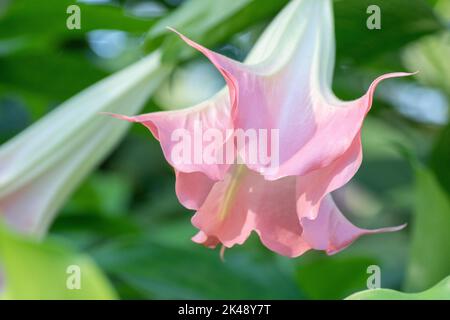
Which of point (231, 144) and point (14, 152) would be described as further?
point (14, 152)

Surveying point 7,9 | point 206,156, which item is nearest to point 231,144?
point 206,156

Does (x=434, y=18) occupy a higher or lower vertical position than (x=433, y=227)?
higher

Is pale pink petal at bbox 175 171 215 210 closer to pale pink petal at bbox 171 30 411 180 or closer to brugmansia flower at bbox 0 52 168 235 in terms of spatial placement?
pale pink petal at bbox 171 30 411 180

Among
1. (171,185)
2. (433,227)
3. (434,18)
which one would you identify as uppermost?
(434,18)

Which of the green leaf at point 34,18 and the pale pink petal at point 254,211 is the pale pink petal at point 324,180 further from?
the green leaf at point 34,18

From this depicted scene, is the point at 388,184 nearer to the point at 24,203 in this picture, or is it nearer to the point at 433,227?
the point at 433,227

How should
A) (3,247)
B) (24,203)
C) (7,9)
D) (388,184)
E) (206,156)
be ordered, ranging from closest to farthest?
(3,247) < (206,156) < (24,203) < (7,9) < (388,184)

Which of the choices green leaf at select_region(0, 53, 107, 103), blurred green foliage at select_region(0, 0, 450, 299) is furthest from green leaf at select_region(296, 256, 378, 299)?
green leaf at select_region(0, 53, 107, 103)

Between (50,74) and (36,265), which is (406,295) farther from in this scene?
(50,74)

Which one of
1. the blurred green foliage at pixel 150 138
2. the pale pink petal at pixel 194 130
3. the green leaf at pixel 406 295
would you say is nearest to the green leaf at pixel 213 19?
the blurred green foliage at pixel 150 138
